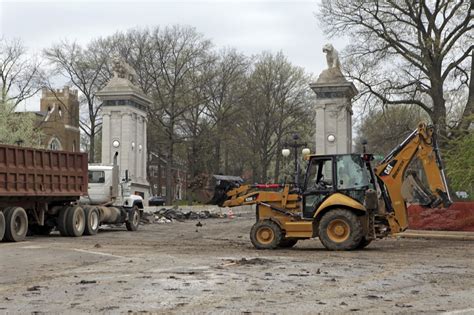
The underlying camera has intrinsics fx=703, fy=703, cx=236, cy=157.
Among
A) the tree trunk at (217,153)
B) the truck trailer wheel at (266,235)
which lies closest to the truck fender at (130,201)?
the truck trailer wheel at (266,235)

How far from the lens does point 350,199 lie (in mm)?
18141

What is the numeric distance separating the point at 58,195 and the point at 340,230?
11286mm

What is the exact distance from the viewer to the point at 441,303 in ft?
31.6

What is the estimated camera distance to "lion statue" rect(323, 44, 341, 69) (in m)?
48.5

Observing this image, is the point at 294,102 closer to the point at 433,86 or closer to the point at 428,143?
the point at 433,86

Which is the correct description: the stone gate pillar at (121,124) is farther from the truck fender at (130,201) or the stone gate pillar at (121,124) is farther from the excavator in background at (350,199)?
the excavator in background at (350,199)

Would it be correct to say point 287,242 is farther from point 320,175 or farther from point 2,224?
point 2,224

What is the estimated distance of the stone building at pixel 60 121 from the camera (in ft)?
227

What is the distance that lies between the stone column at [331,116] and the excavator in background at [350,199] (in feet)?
91.7

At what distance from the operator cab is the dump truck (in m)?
9.70

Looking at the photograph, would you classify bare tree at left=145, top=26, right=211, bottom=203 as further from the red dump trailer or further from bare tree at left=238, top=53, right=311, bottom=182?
the red dump trailer

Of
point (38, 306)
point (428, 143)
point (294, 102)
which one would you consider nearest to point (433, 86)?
point (428, 143)

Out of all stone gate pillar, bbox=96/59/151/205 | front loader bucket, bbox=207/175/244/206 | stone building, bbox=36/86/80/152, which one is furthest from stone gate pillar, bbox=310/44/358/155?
stone building, bbox=36/86/80/152

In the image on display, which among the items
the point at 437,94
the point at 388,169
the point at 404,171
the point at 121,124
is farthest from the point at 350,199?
the point at 121,124
